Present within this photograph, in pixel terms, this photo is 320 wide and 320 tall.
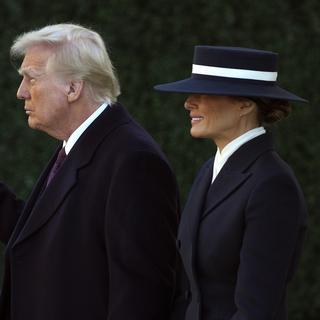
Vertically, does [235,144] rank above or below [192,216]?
above

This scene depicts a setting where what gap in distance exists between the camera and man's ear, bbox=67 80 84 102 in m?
3.92

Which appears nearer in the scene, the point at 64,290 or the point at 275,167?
the point at 275,167

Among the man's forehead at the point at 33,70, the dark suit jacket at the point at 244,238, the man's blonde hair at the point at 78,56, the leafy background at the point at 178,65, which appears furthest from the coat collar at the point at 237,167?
the leafy background at the point at 178,65

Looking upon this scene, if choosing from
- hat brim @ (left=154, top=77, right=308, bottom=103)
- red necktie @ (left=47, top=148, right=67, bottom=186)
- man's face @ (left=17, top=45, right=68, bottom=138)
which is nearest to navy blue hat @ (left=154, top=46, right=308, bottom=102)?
hat brim @ (left=154, top=77, right=308, bottom=103)

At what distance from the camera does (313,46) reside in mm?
6570

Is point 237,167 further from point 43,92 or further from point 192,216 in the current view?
point 43,92

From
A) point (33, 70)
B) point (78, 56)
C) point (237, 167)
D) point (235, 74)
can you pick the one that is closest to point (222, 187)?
point (237, 167)

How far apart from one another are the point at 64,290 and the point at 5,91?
105 inches

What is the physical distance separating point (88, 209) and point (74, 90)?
1.45 feet

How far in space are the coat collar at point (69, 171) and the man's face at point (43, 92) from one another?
4.6 inches

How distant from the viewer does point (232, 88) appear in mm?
3615

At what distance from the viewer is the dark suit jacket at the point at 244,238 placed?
3.33 metres

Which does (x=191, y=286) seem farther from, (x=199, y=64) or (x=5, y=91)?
(x=5, y=91)

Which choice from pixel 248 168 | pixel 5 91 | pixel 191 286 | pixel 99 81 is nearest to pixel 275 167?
pixel 248 168
